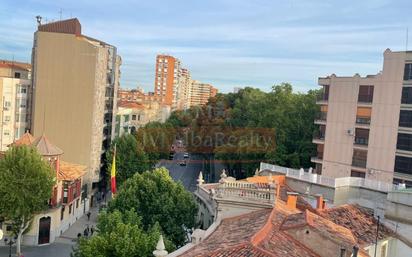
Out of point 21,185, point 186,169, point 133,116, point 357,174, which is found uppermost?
point 133,116

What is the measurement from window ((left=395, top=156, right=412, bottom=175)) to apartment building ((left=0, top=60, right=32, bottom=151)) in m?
38.4

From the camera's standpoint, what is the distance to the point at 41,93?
2040 inches

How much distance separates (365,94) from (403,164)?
23.8ft

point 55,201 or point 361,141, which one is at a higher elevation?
point 361,141

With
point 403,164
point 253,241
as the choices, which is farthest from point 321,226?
point 403,164

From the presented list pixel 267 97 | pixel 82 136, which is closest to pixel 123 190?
pixel 82 136

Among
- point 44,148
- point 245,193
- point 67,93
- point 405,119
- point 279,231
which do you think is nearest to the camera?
point 279,231

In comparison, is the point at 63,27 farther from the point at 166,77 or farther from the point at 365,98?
the point at 166,77

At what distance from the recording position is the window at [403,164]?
4275cm

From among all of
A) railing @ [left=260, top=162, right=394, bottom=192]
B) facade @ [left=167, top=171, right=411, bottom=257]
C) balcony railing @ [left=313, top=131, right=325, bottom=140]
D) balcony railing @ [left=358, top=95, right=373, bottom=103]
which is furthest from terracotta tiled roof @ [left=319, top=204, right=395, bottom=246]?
balcony railing @ [left=313, top=131, right=325, bottom=140]

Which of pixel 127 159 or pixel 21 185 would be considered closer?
pixel 21 185

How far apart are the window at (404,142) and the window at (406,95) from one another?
2.89m

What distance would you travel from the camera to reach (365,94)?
45.7 meters

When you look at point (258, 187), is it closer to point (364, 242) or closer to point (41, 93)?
point (364, 242)
